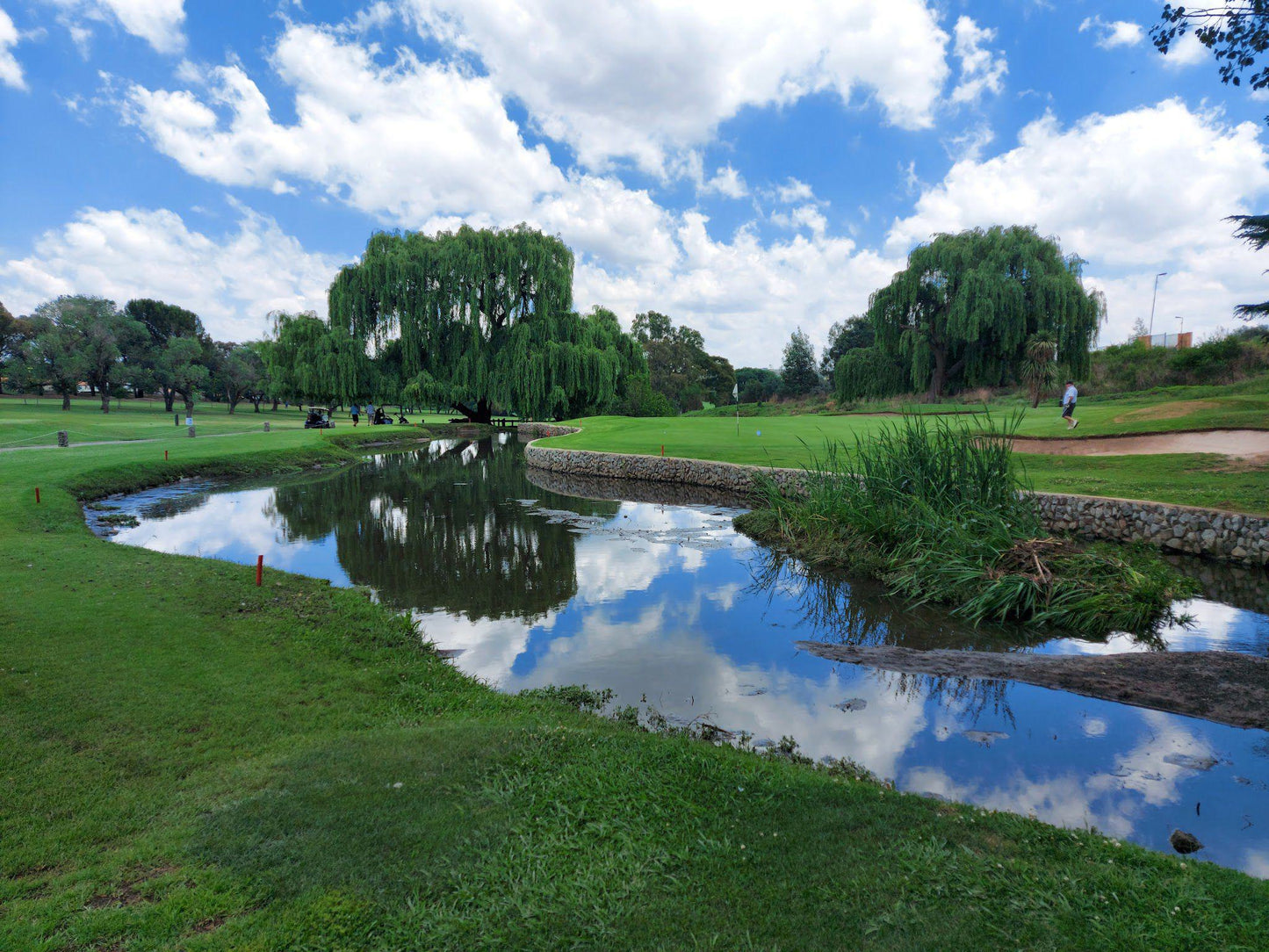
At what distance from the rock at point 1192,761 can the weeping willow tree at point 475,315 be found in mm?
32270

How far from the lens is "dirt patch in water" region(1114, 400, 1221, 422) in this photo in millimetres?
17016

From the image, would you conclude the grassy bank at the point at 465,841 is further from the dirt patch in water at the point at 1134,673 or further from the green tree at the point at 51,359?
the green tree at the point at 51,359

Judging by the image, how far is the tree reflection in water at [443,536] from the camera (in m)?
9.17

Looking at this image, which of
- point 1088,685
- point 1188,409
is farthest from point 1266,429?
point 1088,685

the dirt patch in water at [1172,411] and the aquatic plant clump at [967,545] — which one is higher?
the dirt patch in water at [1172,411]

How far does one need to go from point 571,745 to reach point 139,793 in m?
2.28

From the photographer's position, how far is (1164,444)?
586 inches

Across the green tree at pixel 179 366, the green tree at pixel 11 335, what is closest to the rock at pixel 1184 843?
the green tree at pixel 179 366

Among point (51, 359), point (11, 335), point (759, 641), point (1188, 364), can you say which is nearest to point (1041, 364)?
point (1188, 364)

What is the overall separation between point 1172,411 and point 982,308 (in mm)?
17586

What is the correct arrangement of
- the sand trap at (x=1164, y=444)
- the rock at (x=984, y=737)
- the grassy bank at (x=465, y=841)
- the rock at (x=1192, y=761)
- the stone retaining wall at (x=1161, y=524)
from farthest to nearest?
the sand trap at (x=1164, y=444)
the stone retaining wall at (x=1161, y=524)
the rock at (x=984, y=737)
the rock at (x=1192, y=761)
the grassy bank at (x=465, y=841)

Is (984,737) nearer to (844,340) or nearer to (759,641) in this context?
(759,641)

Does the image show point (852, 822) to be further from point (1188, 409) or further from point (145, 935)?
point (1188, 409)

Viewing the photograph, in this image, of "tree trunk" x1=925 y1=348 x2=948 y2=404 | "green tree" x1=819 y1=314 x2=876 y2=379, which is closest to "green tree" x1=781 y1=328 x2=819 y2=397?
"green tree" x1=819 y1=314 x2=876 y2=379
